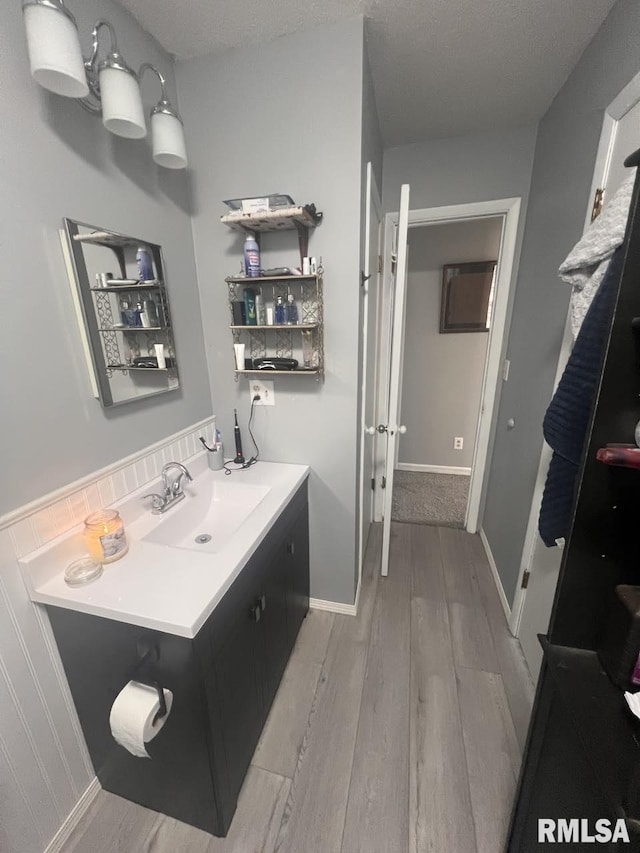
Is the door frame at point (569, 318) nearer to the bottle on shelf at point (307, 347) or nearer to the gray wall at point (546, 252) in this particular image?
the gray wall at point (546, 252)

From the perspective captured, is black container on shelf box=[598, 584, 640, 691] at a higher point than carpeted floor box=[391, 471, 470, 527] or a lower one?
higher

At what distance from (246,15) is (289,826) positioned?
2590 mm

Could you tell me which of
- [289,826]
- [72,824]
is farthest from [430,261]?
[72,824]

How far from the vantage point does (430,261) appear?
2.96m

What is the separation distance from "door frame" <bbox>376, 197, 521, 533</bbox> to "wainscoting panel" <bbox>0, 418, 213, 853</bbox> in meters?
1.82

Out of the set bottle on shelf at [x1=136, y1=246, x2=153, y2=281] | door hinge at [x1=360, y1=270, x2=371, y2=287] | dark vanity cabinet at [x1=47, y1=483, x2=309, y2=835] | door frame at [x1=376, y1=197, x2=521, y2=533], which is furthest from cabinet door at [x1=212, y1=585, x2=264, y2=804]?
door frame at [x1=376, y1=197, x2=521, y2=533]

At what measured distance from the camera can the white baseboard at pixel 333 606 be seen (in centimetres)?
176

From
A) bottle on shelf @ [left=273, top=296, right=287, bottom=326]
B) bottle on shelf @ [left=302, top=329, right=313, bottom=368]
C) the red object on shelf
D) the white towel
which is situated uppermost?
the white towel

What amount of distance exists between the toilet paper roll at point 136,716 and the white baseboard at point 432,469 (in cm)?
304

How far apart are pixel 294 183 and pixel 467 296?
86.9 inches

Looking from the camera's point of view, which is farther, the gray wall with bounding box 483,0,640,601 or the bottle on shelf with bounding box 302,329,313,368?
the bottle on shelf with bounding box 302,329,313,368

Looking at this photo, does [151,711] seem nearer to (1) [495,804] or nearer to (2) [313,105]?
(1) [495,804]

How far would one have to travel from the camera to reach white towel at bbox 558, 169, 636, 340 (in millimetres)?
760

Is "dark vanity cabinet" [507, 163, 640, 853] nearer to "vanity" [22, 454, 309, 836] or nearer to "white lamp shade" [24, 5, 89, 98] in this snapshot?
"vanity" [22, 454, 309, 836]
